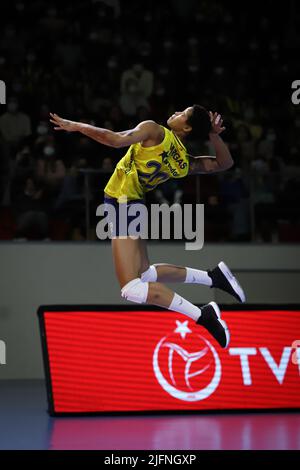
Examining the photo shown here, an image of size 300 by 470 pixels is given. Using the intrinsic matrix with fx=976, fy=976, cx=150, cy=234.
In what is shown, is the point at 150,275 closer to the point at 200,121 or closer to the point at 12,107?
the point at 200,121

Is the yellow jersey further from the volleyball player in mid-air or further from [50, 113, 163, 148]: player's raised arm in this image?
[50, 113, 163, 148]: player's raised arm

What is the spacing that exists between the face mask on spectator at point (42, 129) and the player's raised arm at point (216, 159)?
524cm

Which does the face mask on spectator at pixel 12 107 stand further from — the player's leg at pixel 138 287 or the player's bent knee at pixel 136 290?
the player's bent knee at pixel 136 290

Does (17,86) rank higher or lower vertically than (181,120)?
higher

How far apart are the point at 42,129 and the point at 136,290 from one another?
19.5ft

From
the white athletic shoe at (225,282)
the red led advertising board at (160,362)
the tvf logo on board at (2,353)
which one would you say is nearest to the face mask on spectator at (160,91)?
the tvf logo on board at (2,353)

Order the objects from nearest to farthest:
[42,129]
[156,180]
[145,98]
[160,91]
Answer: [156,180]
[42,129]
[145,98]
[160,91]

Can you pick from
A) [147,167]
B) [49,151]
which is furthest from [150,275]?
[49,151]

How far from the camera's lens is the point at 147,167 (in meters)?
8.25

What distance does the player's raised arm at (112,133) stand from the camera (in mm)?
7348

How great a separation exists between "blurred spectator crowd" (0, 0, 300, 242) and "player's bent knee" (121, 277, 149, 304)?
4.46m

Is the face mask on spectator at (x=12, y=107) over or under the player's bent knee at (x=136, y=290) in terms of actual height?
over

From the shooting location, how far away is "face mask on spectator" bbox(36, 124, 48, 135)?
1355 cm

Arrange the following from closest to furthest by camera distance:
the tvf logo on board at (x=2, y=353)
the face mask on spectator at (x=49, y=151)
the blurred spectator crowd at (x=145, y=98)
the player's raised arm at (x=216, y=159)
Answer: the player's raised arm at (x=216, y=159)
the blurred spectator crowd at (x=145, y=98)
the face mask on spectator at (x=49, y=151)
the tvf logo on board at (x=2, y=353)
